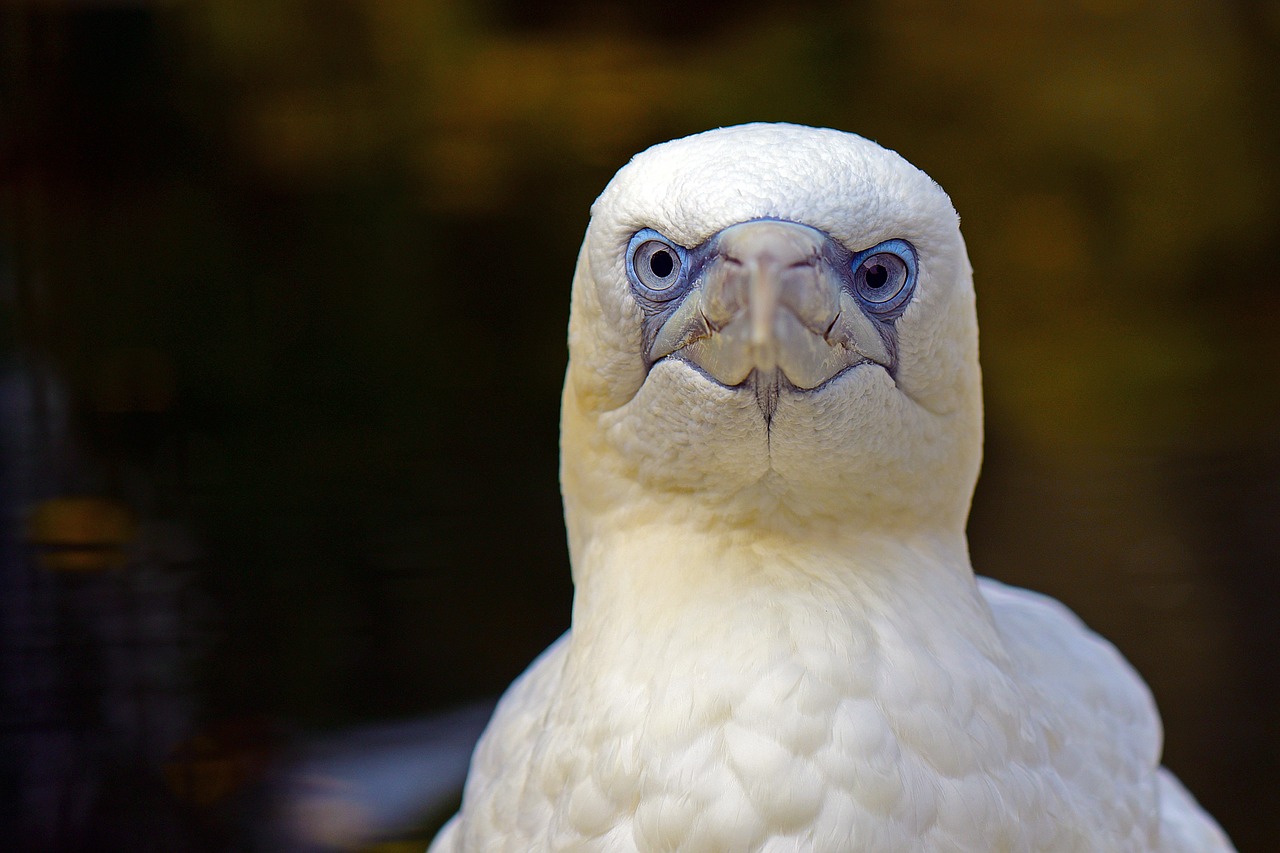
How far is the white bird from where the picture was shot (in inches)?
35.9

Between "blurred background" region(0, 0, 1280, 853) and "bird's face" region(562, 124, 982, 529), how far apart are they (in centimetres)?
150

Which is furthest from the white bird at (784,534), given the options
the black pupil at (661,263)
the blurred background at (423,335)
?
the blurred background at (423,335)

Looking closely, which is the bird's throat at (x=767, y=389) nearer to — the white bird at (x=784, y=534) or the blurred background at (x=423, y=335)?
the white bird at (x=784, y=534)

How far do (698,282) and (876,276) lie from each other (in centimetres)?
15

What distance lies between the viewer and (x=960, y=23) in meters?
2.48

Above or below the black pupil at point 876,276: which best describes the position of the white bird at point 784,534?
below

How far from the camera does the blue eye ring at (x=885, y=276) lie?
944mm

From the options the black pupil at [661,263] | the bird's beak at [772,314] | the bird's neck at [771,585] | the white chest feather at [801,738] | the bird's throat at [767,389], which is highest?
the black pupil at [661,263]

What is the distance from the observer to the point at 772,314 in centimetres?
86

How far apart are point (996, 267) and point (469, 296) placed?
1155 millimetres

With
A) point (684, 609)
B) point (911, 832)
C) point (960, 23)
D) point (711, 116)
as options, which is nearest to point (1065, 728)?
point (911, 832)

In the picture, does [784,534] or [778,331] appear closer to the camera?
[778,331]

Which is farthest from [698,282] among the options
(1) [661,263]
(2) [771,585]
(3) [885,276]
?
(2) [771,585]

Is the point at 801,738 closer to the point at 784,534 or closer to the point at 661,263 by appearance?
the point at 784,534
